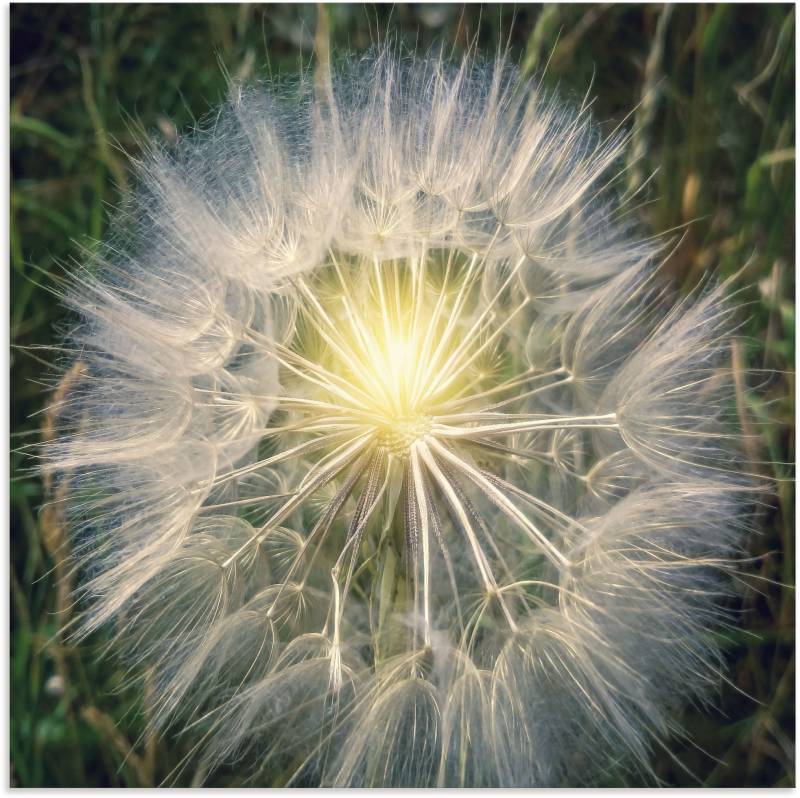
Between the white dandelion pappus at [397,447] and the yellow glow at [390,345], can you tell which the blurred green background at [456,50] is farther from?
the yellow glow at [390,345]

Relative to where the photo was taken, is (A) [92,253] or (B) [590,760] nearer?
(B) [590,760]

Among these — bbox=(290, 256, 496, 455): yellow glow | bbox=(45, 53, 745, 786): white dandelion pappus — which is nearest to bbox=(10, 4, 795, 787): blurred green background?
bbox=(45, 53, 745, 786): white dandelion pappus

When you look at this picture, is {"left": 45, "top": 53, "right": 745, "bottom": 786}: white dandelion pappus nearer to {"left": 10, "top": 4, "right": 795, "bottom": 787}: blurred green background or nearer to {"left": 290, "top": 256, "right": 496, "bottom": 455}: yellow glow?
{"left": 290, "top": 256, "right": 496, "bottom": 455}: yellow glow

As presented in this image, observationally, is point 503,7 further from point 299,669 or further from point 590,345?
point 299,669

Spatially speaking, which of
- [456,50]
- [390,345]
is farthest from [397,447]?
[456,50]

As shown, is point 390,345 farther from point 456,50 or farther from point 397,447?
point 456,50

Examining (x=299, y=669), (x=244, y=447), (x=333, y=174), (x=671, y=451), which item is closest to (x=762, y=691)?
(x=671, y=451)

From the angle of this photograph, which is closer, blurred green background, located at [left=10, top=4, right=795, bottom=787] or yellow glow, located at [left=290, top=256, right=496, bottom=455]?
yellow glow, located at [left=290, top=256, right=496, bottom=455]
